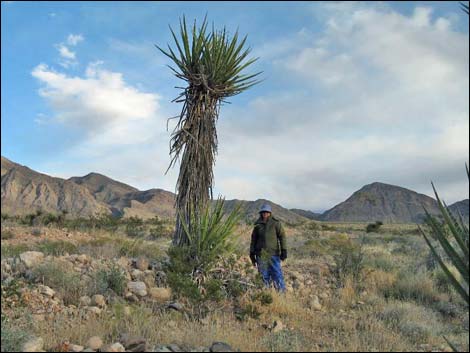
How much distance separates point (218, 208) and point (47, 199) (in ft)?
249

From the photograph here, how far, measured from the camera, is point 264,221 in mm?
9758

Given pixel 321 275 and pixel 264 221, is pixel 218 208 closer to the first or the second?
pixel 264 221

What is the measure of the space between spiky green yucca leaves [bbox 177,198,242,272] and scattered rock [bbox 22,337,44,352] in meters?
3.43

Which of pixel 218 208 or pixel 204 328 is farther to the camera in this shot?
pixel 218 208

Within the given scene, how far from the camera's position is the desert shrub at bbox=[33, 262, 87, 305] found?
→ 8.15 m

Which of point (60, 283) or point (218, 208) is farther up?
point (218, 208)

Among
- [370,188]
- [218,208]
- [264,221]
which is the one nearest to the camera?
[218,208]

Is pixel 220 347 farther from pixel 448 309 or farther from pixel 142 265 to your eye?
pixel 448 309

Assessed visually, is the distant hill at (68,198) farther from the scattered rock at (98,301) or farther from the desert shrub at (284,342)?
the desert shrub at (284,342)

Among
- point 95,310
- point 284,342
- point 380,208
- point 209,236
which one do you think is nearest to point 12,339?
point 95,310

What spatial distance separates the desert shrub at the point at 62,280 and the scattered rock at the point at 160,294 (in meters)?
1.17

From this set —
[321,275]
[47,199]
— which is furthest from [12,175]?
[321,275]

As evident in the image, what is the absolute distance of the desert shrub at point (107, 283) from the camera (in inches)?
325

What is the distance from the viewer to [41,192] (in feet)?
263
